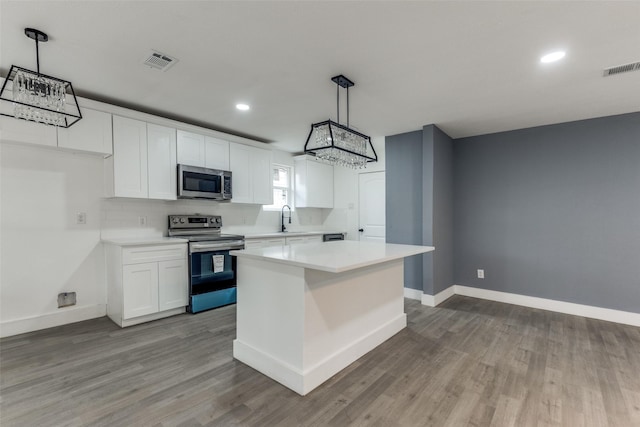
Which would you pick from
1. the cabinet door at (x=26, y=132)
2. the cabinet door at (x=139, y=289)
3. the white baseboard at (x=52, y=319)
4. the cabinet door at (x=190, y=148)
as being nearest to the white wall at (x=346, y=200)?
the cabinet door at (x=190, y=148)

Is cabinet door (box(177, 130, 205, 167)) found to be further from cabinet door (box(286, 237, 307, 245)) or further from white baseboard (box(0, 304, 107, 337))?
white baseboard (box(0, 304, 107, 337))

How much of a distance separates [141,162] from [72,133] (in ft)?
2.18

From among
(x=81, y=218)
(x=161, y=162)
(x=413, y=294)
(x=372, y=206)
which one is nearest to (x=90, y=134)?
(x=161, y=162)

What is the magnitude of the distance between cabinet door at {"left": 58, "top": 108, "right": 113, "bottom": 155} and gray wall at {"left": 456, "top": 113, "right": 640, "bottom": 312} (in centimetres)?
469

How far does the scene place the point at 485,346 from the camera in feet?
9.03

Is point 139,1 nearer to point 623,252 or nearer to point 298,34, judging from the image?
point 298,34

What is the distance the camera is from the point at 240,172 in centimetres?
446

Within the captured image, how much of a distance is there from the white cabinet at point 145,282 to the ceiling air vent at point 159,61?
6.06ft

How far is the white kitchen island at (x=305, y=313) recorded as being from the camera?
6.72 feet

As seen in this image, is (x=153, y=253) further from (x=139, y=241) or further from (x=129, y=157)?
(x=129, y=157)

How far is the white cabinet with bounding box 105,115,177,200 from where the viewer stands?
3.28 meters

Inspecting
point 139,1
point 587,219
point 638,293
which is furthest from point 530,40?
point 638,293

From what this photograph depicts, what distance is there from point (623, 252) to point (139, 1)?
17.0 ft

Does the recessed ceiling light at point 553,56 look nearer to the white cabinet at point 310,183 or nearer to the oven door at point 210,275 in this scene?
the oven door at point 210,275
